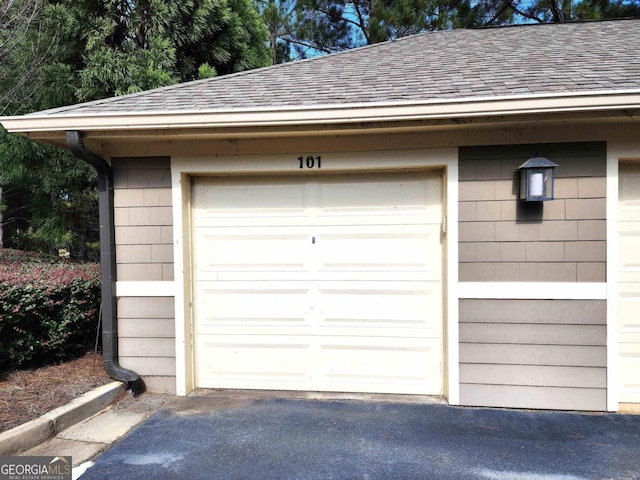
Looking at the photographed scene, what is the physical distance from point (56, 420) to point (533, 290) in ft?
11.6

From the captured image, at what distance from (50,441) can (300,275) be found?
2.06 metres

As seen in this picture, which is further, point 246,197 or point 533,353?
point 246,197

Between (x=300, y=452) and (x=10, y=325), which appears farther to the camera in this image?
(x=10, y=325)

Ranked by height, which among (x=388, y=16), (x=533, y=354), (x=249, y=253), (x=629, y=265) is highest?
(x=388, y=16)

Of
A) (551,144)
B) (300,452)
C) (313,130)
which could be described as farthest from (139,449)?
(551,144)

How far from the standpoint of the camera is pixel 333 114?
2877 mm

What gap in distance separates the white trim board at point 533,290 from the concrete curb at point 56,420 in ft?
9.52

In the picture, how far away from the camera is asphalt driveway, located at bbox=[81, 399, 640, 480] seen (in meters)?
2.27

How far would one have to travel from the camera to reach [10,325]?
126 inches

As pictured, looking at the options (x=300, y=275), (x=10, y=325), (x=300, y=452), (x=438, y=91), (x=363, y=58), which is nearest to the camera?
(x=300, y=452)

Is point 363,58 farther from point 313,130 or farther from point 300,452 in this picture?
point 300,452

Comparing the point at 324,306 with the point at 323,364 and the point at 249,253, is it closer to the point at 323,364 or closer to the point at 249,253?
the point at 323,364

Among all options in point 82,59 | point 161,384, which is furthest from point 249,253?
point 82,59

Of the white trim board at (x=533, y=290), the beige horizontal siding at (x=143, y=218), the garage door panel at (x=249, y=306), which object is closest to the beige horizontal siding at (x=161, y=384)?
the garage door panel at (x=249, y=306)
